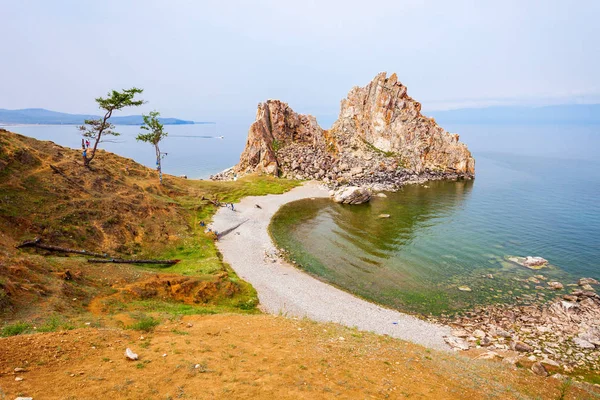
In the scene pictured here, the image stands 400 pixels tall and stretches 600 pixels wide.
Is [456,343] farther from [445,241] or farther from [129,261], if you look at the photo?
[129,261]

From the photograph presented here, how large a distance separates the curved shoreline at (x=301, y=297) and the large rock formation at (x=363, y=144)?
5342cm

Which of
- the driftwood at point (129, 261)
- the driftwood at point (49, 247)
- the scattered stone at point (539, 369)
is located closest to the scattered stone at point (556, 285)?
the scattered stone at point (539, 369)

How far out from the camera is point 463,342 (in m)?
26.2

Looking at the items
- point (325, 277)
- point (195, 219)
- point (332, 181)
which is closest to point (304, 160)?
point (332, 181)

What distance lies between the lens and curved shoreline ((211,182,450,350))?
27766 millimetres

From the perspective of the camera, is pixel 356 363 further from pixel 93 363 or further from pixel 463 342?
pixel 463 342

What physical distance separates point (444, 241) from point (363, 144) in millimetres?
75214

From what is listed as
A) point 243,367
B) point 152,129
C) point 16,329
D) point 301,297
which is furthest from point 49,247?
point 152,129

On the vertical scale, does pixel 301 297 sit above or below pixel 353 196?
below

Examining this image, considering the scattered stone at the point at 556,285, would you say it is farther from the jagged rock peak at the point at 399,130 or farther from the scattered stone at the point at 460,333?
the jagged rock peak at the point at 399,130

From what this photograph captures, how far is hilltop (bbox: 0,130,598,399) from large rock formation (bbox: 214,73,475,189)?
65.8m

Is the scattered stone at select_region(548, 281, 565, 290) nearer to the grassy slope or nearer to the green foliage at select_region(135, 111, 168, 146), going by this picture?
the grassy slope

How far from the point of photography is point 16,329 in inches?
614

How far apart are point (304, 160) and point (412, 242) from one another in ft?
204
